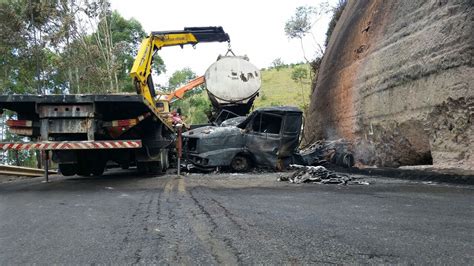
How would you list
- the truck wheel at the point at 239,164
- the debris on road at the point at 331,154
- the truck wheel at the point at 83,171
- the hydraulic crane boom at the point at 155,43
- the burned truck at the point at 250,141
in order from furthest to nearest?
the debris on road at the point at 331,154 → the truck wheel at the point at 239,164 → the burned truck at the point at 250,141 → the hydraulic crane boom at the point at 155,43 → the truck wheel at the point at 83,171

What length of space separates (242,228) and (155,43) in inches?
386

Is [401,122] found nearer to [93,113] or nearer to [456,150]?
[456,150]

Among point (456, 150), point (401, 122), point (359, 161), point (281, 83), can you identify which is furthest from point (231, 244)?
point (281, 83)

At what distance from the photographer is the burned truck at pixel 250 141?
461 inches

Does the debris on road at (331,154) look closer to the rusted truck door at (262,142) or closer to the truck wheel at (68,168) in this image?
the rusted truck door at (262,142)

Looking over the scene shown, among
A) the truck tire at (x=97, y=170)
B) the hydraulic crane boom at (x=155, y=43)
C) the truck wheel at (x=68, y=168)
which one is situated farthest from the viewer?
the hydraulic crane boom at (x=155, y=43)

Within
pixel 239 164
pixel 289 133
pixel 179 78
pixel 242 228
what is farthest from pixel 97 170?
pixel 179 78

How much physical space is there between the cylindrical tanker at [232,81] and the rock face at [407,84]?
10.2 feet

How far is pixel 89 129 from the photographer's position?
26.6ft

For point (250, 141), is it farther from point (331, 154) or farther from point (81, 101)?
point (81, 101)

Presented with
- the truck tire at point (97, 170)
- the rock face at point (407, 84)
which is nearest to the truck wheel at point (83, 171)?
the truck tire at point (97, 170)

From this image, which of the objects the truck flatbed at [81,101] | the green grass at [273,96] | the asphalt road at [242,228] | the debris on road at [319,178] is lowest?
the asphalt road at [242,228]

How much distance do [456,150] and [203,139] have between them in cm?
619

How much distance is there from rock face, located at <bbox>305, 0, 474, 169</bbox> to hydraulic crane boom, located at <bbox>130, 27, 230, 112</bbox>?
447cm
